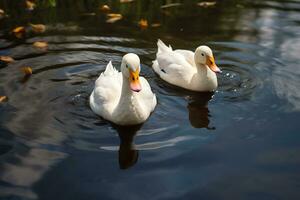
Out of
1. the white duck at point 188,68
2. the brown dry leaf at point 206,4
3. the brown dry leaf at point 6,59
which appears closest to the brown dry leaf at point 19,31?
the brown dry leaf at point 6,59

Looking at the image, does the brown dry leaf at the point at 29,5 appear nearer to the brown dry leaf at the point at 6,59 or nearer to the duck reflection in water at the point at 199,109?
the brown dry leaf at the point at 6,59

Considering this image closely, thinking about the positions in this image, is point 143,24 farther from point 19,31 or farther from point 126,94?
point 126,94

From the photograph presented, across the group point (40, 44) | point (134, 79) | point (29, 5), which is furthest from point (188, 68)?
point (29, 5)

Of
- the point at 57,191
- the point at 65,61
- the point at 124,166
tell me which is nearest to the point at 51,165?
the point at 57,191

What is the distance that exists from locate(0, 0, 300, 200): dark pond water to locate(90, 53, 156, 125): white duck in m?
0.14

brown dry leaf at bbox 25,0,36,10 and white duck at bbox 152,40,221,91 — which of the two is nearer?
white duck at bbox 152,40,221,91

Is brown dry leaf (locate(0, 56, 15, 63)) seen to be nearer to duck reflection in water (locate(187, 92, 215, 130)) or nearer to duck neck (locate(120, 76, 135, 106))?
duck neck (locate(120, 76, 135, 106))

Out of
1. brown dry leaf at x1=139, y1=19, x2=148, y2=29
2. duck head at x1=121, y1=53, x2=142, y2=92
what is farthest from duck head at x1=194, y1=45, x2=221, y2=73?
brown dry leaf at x1=139, y1=19, x2=148, y2=29

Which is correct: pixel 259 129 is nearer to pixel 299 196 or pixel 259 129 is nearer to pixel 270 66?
pixel 299 196

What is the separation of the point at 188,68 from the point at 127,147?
7.49 feet

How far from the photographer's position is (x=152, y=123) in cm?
584

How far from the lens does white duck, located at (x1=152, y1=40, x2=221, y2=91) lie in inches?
267

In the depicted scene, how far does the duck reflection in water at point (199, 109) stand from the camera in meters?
5.97

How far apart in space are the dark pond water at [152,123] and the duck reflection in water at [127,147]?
0.04ft
